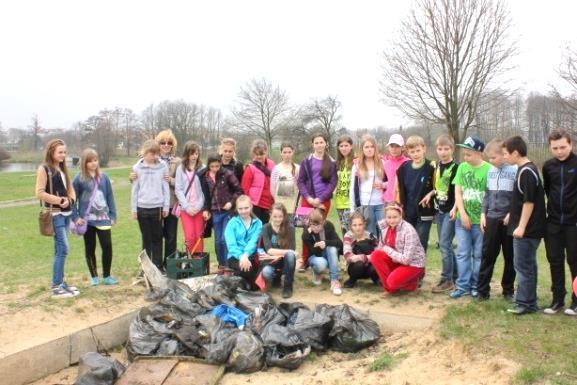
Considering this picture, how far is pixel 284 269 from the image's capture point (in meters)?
6.45

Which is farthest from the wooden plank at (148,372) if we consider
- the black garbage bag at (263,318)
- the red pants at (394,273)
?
the red pants at (394,273)

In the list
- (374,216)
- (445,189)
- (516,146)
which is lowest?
(374,216)

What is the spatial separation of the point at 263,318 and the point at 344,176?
2418 millimetres

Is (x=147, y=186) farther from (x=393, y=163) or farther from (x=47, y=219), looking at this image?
(x=393, y=163)

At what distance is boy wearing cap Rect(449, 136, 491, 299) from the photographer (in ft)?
18.4

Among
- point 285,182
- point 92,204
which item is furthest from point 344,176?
point 92,204

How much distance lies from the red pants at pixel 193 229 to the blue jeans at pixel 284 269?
1.19 m

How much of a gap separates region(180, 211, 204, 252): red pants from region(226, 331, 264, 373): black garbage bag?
→ 223cm

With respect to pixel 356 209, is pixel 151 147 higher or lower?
higher

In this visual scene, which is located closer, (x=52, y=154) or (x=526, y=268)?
(x=526, y=268)

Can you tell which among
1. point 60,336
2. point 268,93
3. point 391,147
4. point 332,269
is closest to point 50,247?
point 60,336

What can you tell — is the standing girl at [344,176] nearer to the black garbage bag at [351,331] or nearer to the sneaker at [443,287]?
the sneaker at [443,287]

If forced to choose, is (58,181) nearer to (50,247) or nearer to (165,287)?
(165,287)

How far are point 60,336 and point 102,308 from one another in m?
0.75
